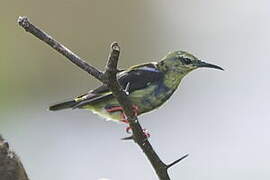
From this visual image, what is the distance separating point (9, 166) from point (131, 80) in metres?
0.40

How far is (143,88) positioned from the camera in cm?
159

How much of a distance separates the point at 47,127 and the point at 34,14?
0.64 metres

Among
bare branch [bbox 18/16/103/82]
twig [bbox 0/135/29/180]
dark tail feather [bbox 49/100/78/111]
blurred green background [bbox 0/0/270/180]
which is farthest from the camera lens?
blurred green background [bbox 0/0/270/180]

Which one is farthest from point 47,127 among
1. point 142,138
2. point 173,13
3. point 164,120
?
point 142,138

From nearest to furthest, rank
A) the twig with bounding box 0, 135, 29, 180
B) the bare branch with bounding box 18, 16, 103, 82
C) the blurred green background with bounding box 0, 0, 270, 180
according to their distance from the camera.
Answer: the bare branch with bounding box 18, 16, 103, 82 → the twig with bounding box 0, 135, 29, 180 → the blurred green background with bounding box 0, 0, 270, 180

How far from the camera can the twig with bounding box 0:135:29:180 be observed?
1260mm

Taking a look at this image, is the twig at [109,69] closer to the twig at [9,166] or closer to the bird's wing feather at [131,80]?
the twig at [9,166]

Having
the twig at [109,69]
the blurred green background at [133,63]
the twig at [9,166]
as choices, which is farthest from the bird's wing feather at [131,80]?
the blurred green background at [133,63]

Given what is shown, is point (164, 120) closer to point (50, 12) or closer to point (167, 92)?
point (50, 12)

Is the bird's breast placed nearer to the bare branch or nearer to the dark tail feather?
the dark tail feather

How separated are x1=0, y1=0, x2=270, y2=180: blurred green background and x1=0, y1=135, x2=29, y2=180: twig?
186cm

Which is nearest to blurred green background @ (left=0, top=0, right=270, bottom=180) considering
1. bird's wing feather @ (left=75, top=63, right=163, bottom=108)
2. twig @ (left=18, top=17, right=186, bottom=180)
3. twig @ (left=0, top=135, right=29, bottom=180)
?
bird's wing feather @ (left=75, top=63, right=163, bottom=108)

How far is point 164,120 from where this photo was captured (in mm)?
3830

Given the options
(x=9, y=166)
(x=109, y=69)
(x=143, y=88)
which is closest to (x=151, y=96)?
(x=143, y=88)
